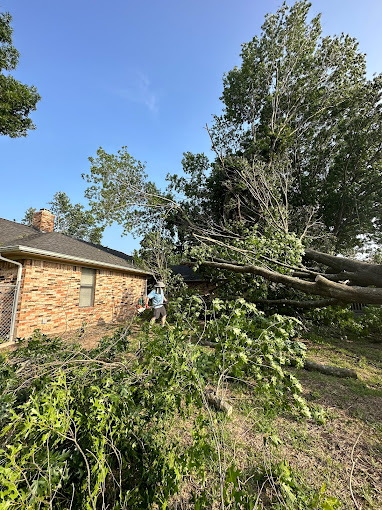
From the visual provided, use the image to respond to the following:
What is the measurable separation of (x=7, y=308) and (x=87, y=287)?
9.30 ft

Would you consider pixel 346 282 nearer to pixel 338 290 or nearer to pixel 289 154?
pixel 338 290

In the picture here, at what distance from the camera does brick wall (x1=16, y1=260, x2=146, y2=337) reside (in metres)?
6.78

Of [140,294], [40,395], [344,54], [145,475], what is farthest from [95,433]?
[344,54]

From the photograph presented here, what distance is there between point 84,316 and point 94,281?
4.93 ft

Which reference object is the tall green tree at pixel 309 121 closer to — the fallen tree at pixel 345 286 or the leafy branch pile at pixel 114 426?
the fallen tree at pixel 345 286

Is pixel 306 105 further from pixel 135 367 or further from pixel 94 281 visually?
pixel 135 367

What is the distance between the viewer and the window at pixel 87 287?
8.85m

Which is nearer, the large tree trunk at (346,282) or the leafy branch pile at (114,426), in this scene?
the leafy branch pile at (114,426)

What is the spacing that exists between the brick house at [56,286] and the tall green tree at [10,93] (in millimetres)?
4851

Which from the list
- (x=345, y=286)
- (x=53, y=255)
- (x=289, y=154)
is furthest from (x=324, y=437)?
(x=289, y=154)

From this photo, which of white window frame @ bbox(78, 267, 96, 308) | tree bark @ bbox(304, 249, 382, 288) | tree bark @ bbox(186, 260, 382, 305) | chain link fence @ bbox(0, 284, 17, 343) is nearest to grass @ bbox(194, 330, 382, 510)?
tree bark @ bbox(186, 260, 382, 305)

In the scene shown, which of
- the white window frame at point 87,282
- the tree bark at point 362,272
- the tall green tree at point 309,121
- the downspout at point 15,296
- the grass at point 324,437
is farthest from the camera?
the tall green tree at point 309,121

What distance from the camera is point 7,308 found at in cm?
652

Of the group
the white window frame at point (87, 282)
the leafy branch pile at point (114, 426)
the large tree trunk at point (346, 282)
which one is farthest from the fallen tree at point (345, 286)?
the white window frame at point (87, 282)
